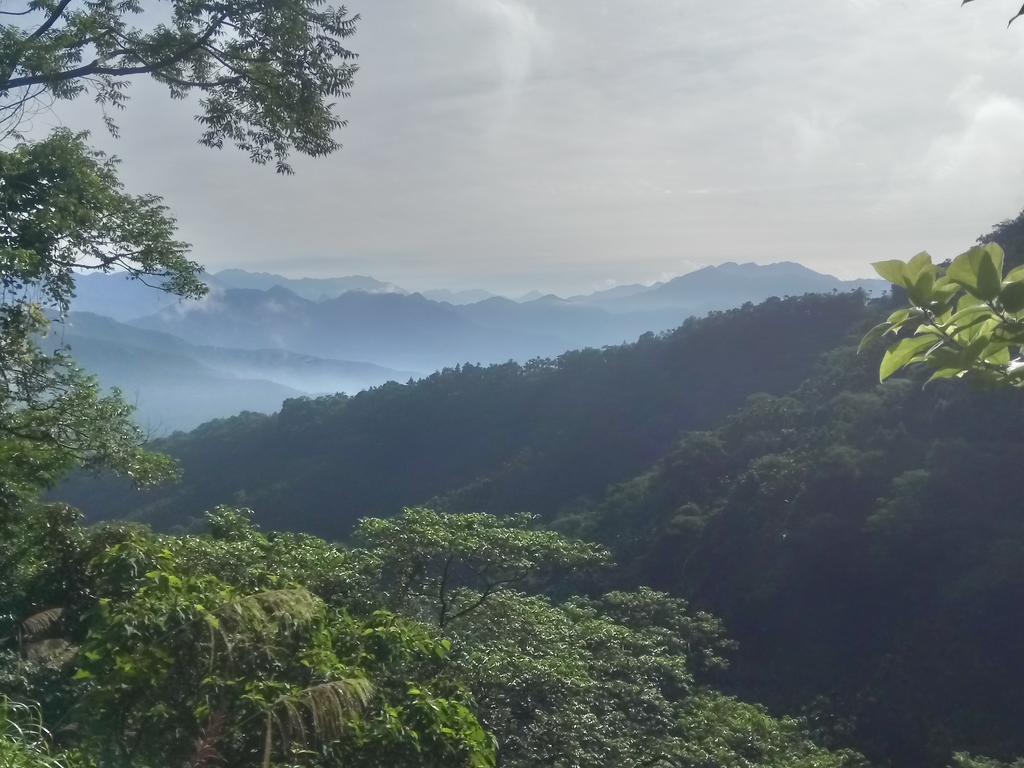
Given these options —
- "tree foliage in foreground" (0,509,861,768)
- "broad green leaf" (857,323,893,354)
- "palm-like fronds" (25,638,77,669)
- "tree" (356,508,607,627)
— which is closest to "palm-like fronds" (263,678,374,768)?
"tree foliage in foreground" (0,509,861,768)

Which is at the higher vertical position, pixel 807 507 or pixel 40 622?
pixel 40 622

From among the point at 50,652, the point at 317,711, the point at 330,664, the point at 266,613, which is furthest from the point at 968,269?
the point at 50,652

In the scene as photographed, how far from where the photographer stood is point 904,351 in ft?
3.62

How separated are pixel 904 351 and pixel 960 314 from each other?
0.08 meters

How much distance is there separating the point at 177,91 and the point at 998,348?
22.1ft

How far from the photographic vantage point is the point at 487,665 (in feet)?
21.2

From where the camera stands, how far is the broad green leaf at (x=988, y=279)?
1.02m

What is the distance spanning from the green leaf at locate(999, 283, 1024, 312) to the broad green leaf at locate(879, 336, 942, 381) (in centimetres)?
10

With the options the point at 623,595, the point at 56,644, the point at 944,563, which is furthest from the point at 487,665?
the point at 944,563

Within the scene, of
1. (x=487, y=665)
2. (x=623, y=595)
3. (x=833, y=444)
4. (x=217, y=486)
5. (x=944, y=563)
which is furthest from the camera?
(x=217, y=486)

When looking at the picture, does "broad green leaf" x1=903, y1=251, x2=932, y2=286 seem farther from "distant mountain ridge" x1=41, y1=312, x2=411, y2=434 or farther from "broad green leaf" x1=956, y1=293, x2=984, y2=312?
"distant mountain ridge" x1=41, y1=312, x2=411, y2=434

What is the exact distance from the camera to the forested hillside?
3403cm

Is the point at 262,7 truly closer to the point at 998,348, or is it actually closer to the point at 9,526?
the point at 9,526

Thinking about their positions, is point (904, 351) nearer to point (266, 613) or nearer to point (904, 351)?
point (904, 351)
